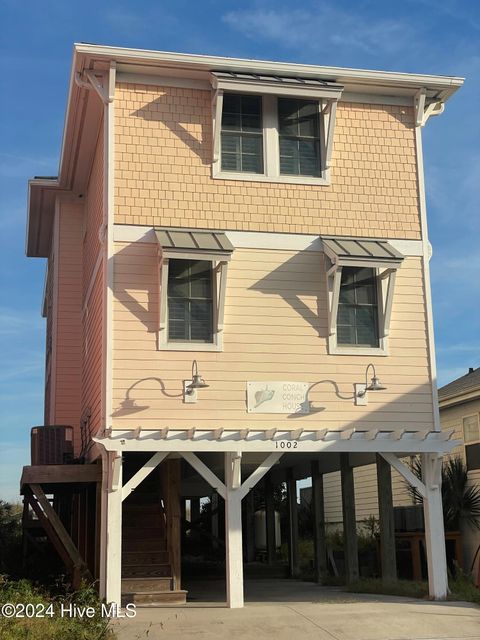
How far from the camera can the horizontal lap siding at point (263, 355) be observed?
1390cm

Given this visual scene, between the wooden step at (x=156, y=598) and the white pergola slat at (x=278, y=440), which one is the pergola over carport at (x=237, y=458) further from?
the wooden step at (x=156, y=598)

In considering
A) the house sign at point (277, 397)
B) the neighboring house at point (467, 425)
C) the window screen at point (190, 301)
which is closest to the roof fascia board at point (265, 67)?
the window screen at point (190, 301)

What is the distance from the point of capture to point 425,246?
1570 cm

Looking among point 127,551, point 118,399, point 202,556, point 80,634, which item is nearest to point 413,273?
point 118,399

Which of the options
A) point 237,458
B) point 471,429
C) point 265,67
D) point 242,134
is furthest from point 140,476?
point 471,429

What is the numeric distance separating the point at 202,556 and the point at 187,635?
1234 cm

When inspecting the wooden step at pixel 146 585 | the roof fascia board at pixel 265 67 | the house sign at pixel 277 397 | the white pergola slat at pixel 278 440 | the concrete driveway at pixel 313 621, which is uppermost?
the roof fascia board at pixel 265 67

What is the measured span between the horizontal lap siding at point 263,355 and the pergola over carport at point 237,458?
0.86ft

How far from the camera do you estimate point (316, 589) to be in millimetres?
17172

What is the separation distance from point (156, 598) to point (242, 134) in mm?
8165

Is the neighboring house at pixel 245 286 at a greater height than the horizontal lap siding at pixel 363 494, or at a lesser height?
greater

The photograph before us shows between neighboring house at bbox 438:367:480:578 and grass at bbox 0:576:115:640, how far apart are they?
10.9m

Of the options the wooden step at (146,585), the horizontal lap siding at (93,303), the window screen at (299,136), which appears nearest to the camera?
the wooden step at (146,585)

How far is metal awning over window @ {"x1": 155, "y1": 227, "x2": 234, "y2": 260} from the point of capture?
1382 cm
